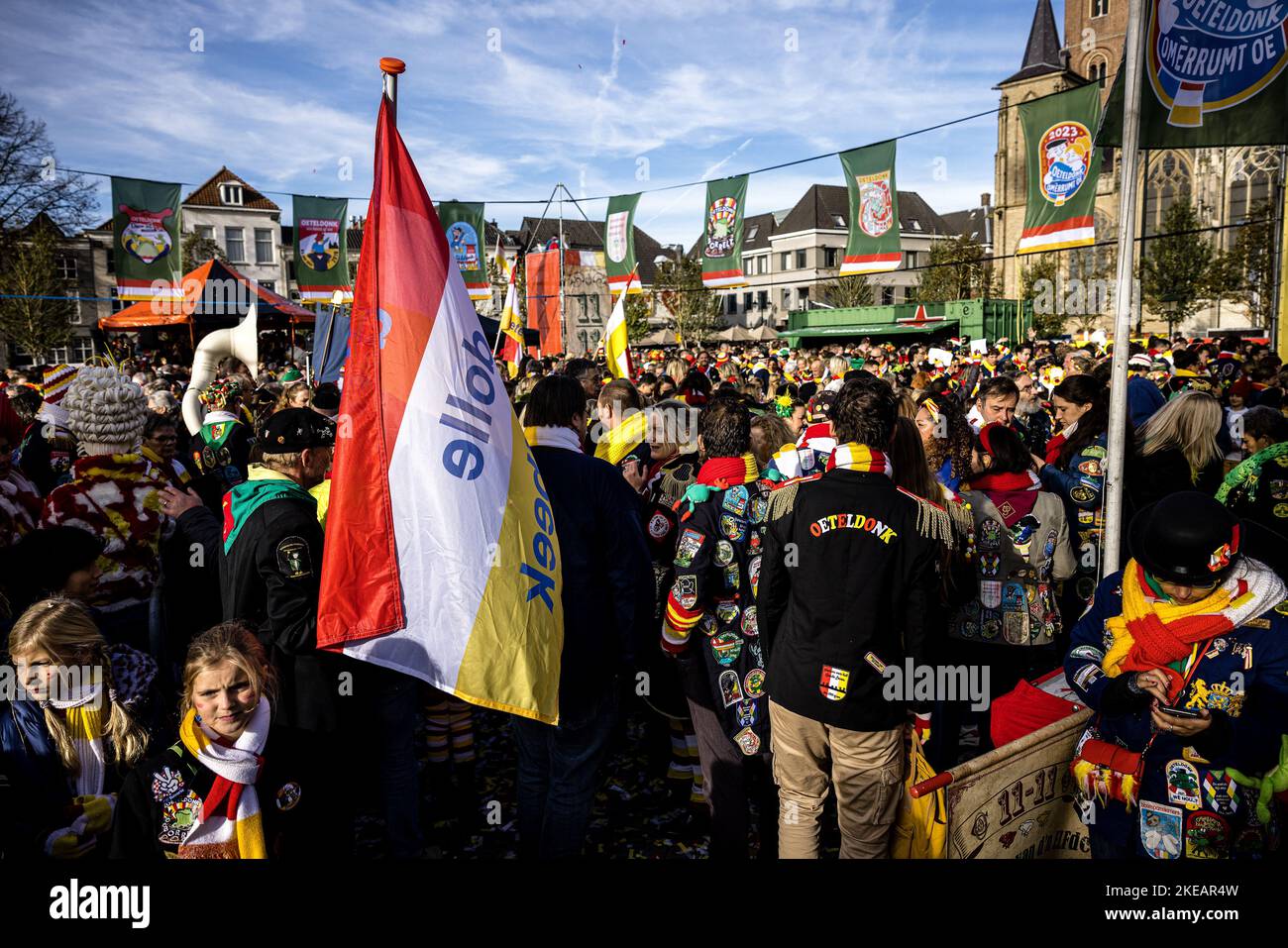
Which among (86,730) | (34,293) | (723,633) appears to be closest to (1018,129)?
(34,293)

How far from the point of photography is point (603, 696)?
3.42m

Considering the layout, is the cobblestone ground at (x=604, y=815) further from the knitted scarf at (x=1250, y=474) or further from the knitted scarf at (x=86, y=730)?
the knitted scarf at (x=1250, y=474)

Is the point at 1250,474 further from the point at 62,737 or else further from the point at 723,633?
the point at 62,737

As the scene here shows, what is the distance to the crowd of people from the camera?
244 cm

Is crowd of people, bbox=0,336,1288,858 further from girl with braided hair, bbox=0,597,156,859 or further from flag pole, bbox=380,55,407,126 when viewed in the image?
flag pole, bbox=380,55,407,126

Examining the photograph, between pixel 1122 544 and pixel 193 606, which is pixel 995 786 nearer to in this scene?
pixel 1122 544

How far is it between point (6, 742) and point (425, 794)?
7.85ft

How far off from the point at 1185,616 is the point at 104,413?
4.48 metres

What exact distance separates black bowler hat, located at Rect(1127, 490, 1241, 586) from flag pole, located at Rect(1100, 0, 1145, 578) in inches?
81.3

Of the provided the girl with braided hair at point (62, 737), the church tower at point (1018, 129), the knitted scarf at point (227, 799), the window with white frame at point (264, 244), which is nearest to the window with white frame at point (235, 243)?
the window with white frame at point (264, 244)

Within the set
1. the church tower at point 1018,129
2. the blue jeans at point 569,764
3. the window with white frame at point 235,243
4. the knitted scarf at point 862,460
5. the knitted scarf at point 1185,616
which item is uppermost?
the church tower at point 1018,129

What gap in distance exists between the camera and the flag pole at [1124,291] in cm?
441

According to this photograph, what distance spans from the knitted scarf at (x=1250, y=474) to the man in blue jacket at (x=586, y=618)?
12.9ft
